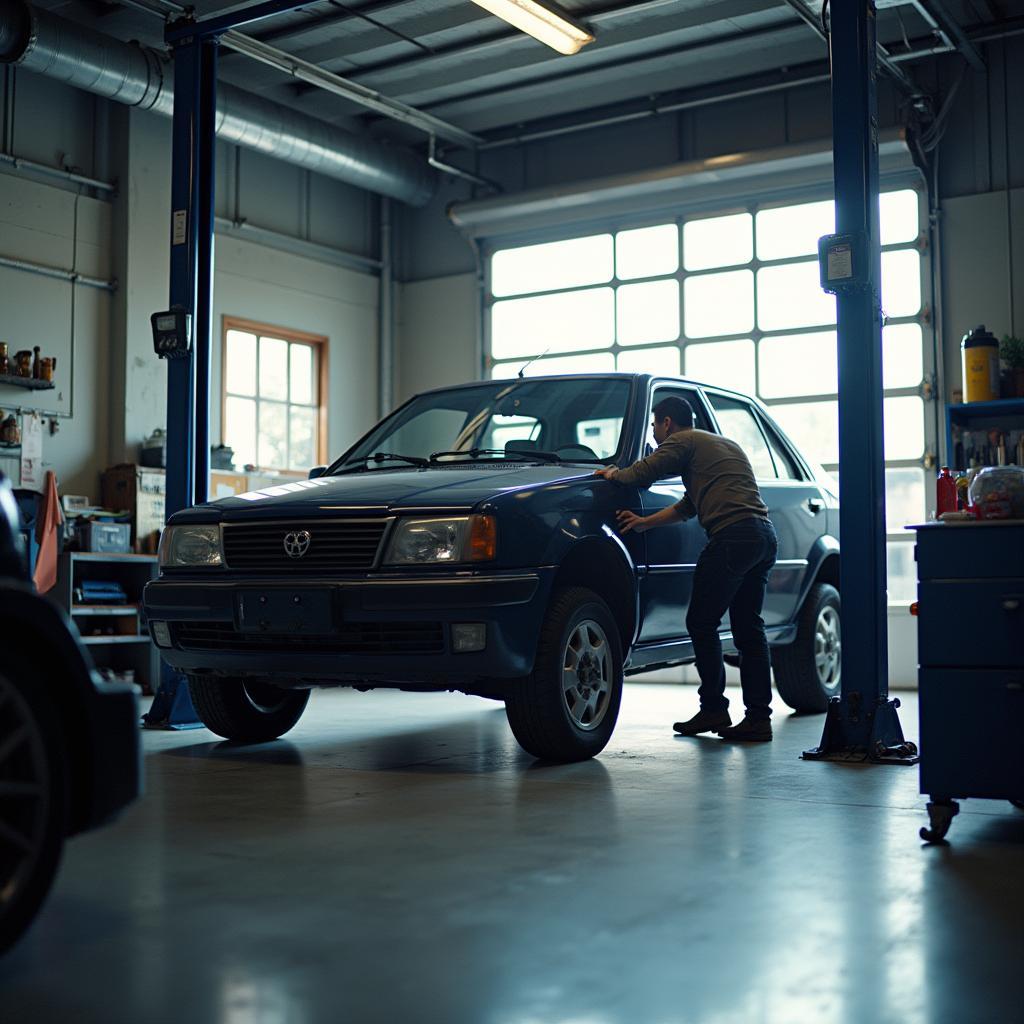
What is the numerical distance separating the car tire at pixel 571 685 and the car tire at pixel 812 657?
2175mm

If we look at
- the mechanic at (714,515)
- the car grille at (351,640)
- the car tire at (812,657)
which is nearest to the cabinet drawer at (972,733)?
the car grille at (351,640)

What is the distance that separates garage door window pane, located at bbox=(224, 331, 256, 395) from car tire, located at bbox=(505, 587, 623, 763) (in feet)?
23.7

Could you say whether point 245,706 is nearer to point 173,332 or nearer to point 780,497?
point 173,332

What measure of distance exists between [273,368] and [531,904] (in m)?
9.92

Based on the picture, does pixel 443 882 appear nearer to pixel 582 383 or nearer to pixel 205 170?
pixel 582 383

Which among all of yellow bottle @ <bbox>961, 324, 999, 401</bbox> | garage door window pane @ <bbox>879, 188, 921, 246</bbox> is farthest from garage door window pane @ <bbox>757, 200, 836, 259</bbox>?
yellow bottle @ <bbox>961, 324, 999, 401</bbox>

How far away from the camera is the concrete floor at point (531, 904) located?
233cm

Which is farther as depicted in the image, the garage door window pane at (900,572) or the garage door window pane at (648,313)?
the garage door window pane at (648,313)

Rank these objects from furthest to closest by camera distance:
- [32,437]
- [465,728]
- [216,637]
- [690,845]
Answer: [32,437] < [465,728] < [216,637] < [690,845]

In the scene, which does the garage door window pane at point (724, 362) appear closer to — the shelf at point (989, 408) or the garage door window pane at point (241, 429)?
the shelf at point (989, 408)

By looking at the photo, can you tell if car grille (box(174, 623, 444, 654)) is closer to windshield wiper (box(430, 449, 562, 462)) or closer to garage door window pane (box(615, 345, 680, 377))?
windshield wiper (box(430, 449, 562, 462))

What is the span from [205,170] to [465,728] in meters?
3.47

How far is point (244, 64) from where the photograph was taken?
433 inches

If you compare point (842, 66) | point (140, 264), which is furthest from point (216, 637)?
point (140, 264)
